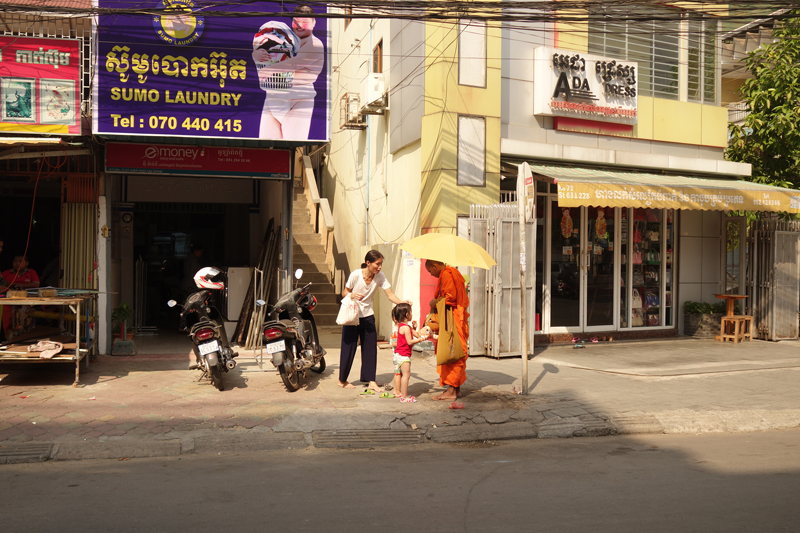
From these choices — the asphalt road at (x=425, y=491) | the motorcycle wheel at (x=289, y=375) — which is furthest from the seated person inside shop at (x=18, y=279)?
the asphalt road at (x=425, y=491)

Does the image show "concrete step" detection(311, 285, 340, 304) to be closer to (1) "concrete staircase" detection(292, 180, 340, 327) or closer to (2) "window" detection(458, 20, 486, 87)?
(1) "concrete staircase" detection(292, 180, 340, 327)

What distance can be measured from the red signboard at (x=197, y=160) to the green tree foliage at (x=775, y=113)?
965cm

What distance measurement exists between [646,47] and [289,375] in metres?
9.80

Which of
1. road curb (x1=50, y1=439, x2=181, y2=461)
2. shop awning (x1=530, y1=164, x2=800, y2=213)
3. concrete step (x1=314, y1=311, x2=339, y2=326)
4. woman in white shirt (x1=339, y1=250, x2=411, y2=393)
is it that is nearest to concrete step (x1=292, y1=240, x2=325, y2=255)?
concrete step (x1=314, y1=311, x2=339, y2=326)

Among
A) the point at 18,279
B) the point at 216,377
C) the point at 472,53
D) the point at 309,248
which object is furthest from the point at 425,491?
the point at 309,248

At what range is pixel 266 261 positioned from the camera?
476 inches

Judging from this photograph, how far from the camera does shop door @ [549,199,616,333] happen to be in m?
12.4

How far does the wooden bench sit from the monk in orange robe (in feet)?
→ 24.7

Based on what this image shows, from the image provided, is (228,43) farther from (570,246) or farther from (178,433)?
(570,246)

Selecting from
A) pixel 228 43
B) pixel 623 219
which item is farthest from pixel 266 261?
pixel 623 219

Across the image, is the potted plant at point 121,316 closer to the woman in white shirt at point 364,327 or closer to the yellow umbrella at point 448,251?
Answer: the woman in white shirt at point 364,327

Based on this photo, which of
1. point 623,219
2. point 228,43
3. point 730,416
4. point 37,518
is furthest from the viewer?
point 623,219

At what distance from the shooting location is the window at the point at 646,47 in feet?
41.4

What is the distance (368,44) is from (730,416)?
1086cm
